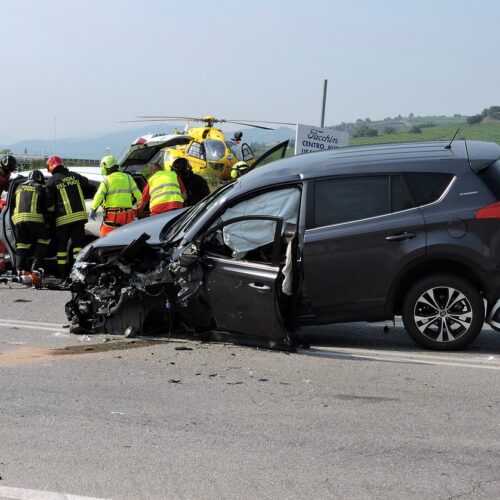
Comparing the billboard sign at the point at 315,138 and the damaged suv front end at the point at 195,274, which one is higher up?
the billboard sign at the point at 315,138

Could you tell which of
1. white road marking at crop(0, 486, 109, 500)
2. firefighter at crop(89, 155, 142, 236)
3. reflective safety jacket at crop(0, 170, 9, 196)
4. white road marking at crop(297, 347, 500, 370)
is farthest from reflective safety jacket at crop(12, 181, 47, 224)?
white road marking at crop(0, 486, 109, 500)

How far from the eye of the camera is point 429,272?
7746 millimetres

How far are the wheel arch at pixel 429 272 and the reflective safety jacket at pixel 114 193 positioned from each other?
547 cm

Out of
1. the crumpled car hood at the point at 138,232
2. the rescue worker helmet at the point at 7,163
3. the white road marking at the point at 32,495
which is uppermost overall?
the rescue worker helmet at the point at 7,163

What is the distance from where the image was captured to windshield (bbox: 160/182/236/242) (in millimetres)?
8344

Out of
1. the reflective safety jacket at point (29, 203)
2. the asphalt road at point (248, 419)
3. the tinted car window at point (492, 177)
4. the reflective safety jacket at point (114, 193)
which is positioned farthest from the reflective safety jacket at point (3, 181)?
the tinted car window at point (492, 177)

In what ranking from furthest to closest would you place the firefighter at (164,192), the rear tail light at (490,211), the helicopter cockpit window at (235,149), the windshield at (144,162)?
the helicopter cockpit window at (235,149) → the windshield at (144,162) → the firefighter at (164,192) → the rear tail light at (490,211)

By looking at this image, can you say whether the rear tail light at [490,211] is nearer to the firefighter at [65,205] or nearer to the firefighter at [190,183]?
the firefighter at [190,183]

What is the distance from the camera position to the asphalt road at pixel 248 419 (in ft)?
14.9

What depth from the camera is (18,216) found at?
1226 cm

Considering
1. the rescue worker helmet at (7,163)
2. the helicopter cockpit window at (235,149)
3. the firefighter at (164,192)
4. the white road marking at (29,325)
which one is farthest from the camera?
the helicopter cockpit window at (235,149)

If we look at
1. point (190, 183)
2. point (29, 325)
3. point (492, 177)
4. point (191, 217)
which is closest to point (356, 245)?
point (492, 177)

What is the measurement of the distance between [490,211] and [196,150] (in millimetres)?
23930

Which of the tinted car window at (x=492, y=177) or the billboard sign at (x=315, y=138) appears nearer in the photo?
the tinted car window at (x=492, y=177)
